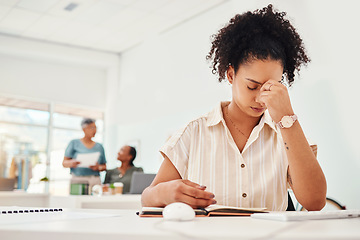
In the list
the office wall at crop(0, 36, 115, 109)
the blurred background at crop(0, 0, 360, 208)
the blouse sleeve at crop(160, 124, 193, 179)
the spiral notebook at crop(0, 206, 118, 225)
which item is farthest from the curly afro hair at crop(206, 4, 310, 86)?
the office wall at crop(0, 36, 115, 109)

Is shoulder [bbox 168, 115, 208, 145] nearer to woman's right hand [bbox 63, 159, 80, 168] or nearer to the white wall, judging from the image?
woman's right hand [bbox 63, 159, 80, 168]

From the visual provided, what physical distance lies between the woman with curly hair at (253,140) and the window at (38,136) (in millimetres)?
5607

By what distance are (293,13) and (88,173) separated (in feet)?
9.44

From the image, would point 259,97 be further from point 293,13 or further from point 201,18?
point 201,18

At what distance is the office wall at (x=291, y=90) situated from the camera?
360cm

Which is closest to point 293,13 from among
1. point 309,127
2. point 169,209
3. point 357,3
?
point 357,3

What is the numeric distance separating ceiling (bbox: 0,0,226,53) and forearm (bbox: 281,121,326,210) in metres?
4.67

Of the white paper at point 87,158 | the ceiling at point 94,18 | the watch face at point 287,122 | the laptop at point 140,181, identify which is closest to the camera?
the watch face at point 287,122

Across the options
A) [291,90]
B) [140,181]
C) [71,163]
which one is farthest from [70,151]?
[291,90]

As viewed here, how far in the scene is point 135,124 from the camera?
700 centimetres

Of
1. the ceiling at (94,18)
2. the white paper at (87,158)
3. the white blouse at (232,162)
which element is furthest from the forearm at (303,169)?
the ceiling at (94,18)

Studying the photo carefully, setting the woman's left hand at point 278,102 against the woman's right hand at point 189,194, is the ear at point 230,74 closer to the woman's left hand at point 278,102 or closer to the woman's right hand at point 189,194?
the woman's left hand at point 278,102

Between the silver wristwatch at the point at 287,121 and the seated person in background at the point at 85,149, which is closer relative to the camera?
the silver wristwatch at the point at 287,121

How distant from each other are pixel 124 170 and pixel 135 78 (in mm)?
2755
